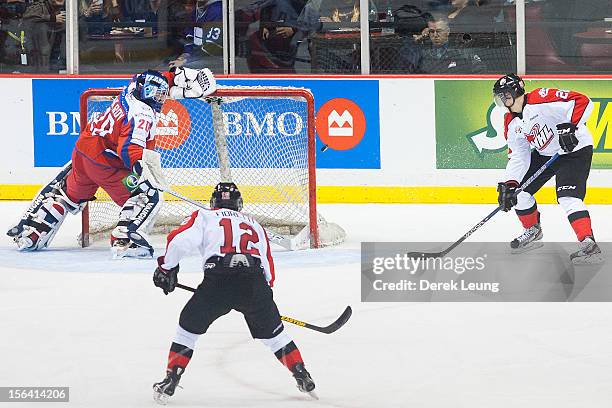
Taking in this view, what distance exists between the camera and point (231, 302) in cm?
382

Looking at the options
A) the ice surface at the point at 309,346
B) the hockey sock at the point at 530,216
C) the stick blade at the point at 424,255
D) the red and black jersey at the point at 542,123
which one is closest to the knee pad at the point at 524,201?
the hockey sock at the point at 530,216

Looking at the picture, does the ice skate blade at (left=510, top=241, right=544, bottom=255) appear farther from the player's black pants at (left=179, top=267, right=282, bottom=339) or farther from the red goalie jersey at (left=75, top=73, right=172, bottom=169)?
the player's black pants at (left=179, top=267, right=282, bottom=339)

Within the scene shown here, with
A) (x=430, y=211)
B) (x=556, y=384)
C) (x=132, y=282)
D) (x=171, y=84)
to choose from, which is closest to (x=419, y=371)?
(x=556, y=384)

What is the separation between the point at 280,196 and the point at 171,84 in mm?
979

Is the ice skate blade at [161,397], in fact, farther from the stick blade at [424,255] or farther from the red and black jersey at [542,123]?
the red and black jersey at [542,123]

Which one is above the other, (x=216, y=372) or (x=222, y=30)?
(x=222, y=30)

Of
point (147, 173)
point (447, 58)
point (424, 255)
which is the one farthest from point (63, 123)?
point (424, 255)

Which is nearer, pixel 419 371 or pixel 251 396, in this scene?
pixel 251 396

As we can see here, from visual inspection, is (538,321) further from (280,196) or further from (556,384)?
(280,196)

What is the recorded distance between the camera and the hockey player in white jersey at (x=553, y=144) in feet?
20.7

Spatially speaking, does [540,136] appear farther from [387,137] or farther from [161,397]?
[161,397]

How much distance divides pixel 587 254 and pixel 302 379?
9.14ft

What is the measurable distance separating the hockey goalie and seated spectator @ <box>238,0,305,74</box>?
1848 mm

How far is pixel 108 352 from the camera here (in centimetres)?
458
